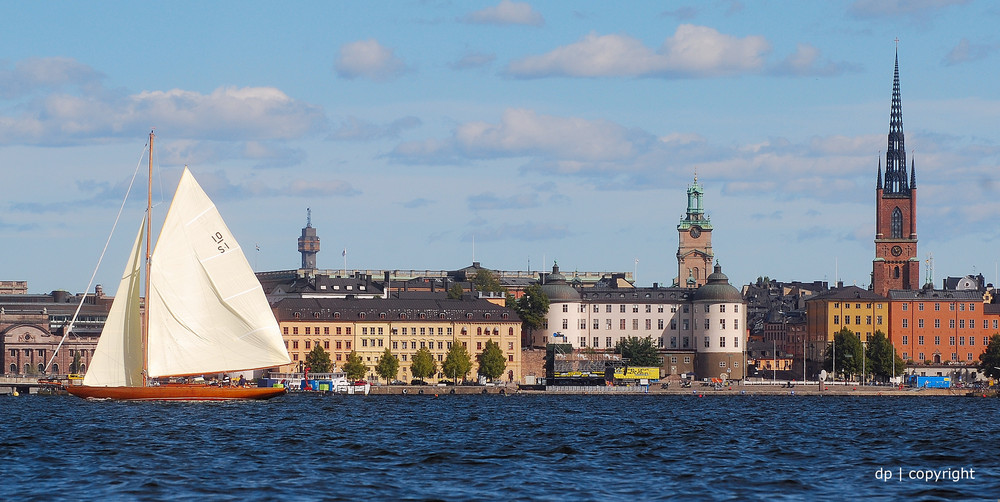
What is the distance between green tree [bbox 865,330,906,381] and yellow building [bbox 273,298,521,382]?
123 feet

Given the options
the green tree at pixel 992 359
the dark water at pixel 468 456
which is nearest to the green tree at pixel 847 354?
the green tree at pixel 992 359

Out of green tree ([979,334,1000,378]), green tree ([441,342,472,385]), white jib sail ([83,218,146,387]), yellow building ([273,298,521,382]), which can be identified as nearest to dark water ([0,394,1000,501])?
white jib sail ([83,218,146,387])

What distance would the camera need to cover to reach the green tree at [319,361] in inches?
7008

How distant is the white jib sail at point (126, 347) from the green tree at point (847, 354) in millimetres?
109917

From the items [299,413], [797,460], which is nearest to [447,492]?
[797,460]

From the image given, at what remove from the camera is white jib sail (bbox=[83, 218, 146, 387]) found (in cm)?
9344

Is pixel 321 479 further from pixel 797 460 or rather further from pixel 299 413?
pixel 299 413

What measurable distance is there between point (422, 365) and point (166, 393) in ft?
270

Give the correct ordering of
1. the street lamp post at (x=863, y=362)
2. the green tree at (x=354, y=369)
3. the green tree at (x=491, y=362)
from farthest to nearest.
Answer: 1. the street lamp post at (x=863, y=362)
2. the green tree at (x=491, y=362)
3. the green tree at (x=354, y=369)

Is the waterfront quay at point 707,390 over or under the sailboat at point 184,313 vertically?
under

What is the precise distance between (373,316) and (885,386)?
172 feet

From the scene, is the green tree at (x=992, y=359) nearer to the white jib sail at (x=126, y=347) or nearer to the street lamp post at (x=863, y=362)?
the street lamp post at (x=863, y=362)

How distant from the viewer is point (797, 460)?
2297 inches

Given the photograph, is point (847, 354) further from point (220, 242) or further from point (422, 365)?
point (220, 242)
